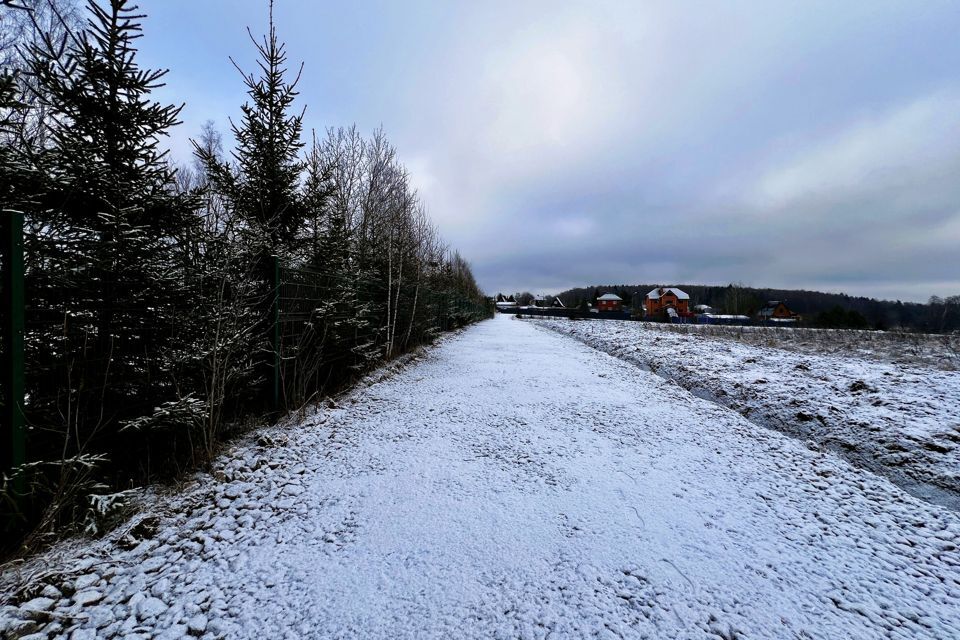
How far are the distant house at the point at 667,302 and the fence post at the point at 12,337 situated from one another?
7730 cm

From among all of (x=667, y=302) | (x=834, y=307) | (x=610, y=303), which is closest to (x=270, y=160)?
(x=834, y=307)

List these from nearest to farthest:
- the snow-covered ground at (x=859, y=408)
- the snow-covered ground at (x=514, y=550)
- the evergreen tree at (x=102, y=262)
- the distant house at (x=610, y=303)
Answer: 1. the snow-covered ground at (x=514, y=550)
2. the evergreen tree at (x=102, y=262)
3. the snow-covered ground at (x=859, y=408)
4. the distant house at (x=610, y=303)

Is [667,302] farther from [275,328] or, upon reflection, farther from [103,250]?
[103,250]

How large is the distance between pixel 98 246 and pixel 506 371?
7143 mm

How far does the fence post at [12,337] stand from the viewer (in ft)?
6.75

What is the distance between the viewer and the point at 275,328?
4.50 m

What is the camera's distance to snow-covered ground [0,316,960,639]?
5.77 ft

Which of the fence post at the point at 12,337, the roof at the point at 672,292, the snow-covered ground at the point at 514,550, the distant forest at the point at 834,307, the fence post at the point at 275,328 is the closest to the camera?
the snow-covered ground at the point at 514,550

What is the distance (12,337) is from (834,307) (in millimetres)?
58009

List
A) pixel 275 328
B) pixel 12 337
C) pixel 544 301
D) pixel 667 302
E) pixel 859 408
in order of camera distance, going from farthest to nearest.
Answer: pixel 544 301
pixel 667 302
pixel 859 408
pixel 275 328
pixel 12 337

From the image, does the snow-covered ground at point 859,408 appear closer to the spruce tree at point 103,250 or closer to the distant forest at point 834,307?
the spruce tree at point 103,250

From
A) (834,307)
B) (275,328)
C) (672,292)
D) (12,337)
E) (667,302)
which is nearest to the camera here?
(12,337)

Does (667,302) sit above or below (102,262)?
above

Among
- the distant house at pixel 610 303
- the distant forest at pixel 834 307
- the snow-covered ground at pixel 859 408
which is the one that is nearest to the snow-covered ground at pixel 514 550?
the snow-covered ground at pixel 859 408
